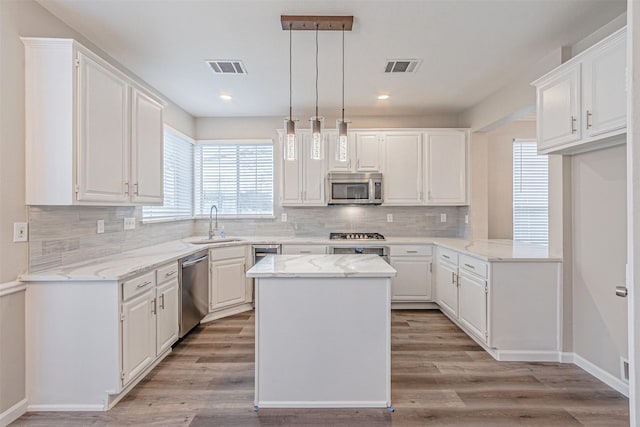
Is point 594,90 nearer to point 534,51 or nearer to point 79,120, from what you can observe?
point 534,51

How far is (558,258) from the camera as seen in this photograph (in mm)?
2838

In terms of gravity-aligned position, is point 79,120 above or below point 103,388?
above

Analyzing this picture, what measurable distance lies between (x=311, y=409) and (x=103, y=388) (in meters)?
1.37

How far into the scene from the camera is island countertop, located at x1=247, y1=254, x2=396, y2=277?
217 cm

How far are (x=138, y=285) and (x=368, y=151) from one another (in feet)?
10.5

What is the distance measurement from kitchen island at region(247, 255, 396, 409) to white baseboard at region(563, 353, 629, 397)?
169cm

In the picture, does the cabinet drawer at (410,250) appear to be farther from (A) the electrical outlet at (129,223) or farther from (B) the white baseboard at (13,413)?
(B) the white baseboard at (13,413)

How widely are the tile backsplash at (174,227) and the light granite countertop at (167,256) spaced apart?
0.10 m

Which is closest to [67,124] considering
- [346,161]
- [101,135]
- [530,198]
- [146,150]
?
[101,135]

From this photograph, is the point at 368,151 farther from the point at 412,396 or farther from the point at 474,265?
the point at 412,396

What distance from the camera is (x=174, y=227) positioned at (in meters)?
4.32

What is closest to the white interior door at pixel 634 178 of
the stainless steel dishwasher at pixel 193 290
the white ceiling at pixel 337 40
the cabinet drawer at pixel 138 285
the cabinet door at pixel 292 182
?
the white ceiling at pixel 337 40

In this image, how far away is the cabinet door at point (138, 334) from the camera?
2.26 metres

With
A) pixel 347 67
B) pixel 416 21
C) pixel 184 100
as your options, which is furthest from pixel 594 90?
pixel 184 100
